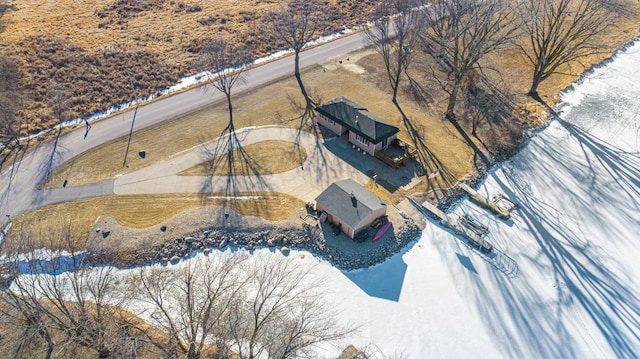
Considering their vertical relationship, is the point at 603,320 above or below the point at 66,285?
below

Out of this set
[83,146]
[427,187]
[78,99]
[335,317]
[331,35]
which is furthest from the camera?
[331,35]

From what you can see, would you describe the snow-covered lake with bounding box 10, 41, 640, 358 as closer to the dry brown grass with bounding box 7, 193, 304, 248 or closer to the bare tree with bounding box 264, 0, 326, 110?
the dry brown grass with bounding box 7, 193, 304, 248

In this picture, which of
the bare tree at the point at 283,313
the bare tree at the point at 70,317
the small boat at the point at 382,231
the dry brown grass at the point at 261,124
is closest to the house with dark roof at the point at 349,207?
the small boat at the point at 382,231

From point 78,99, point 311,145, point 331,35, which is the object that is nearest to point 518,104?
point 311,145

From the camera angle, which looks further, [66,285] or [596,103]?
[596,103]

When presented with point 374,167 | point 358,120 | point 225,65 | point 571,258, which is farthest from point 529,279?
point 225,65

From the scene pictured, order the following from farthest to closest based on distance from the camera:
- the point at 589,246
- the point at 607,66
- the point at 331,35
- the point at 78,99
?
the point at 331,35, the point at 607,66, the point at 78,99, the point at 589,246

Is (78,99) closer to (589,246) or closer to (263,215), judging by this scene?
(263,215)
